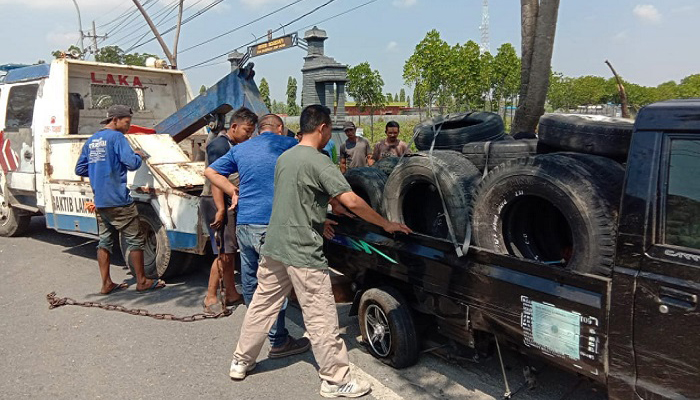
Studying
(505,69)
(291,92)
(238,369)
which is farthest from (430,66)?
(291,92)

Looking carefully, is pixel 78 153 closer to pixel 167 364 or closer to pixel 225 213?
pixel 225 213

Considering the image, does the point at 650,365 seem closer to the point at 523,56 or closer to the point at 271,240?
the point at 271,240

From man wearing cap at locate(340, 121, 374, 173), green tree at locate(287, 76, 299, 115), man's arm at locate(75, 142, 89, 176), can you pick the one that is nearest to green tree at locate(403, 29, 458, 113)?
man wearing cap at locate(340, 121, 374, 173)

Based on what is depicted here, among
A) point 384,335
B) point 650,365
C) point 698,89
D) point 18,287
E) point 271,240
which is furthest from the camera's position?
point 698,89

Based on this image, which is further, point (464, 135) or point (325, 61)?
point (325, 61)

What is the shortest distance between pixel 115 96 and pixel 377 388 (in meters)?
6.85

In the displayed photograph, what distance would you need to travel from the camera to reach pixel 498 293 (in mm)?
2918

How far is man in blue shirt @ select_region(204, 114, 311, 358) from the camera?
3945 mm

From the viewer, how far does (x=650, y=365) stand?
2.35 metres

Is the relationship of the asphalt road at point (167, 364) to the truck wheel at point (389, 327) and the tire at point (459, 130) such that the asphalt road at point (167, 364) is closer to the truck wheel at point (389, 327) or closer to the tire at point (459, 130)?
the truck wheel at point (389, 327)

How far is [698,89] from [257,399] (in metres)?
42.2

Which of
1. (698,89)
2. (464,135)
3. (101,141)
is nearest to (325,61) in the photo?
(101,141)

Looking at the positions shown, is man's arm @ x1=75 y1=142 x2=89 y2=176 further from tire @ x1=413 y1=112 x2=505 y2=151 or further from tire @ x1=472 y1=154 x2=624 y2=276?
tire @ x1=472 y1=154 x2=624 y2=276

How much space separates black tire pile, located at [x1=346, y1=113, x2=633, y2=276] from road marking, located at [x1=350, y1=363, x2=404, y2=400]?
43.6 inches
